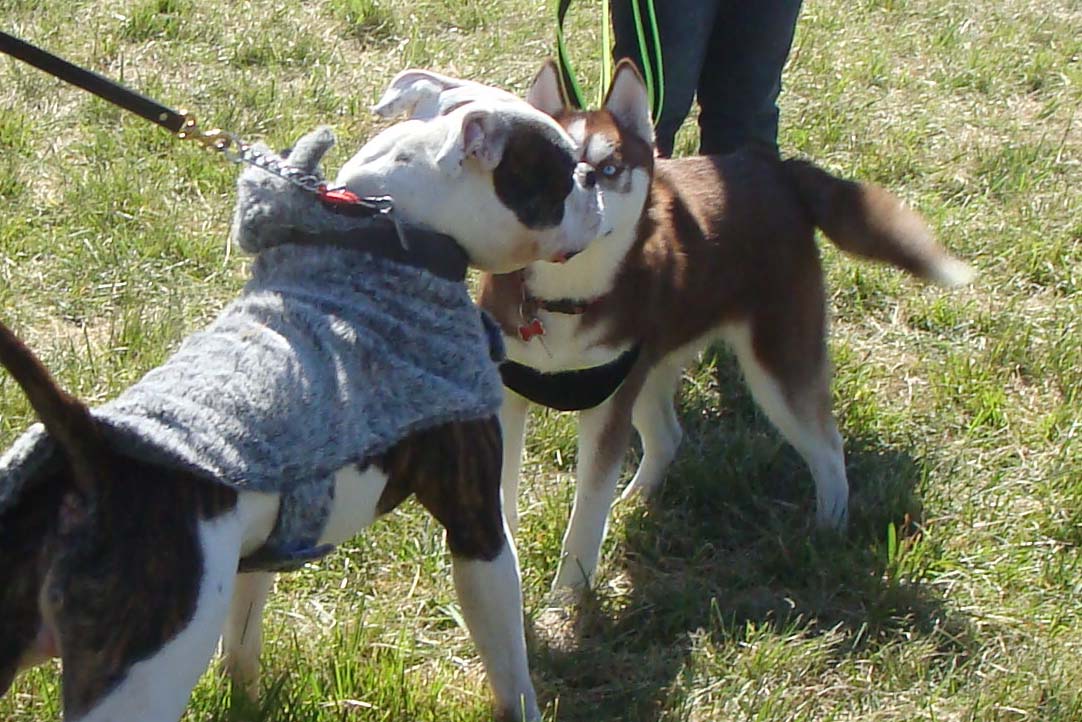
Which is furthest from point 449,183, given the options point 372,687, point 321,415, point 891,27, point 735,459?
point 891,27

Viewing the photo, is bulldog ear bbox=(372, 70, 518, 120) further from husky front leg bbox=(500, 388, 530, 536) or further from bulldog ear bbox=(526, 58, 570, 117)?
husky front leg bbox=(500, 388, 530, 536)

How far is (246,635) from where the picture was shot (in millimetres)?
2520

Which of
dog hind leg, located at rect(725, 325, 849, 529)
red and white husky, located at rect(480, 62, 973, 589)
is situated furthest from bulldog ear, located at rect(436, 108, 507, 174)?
dog hind leg, located at rect(725, 325, 849, 529)

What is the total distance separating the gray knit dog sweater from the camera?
1836 mm

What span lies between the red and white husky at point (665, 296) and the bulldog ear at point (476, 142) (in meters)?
0.58

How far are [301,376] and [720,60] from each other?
8.07ft

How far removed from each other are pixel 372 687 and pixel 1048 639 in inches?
57.5

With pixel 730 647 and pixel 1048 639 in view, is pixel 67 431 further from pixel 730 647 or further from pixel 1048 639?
pixel 1048 639

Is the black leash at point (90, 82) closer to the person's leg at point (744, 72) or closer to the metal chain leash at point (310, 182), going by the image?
the metal chain leash at point (310, 182)

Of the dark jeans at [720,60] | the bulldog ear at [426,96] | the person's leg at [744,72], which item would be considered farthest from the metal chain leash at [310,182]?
the person's leg at [744,72]

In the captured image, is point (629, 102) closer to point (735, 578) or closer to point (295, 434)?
point (735, 578)

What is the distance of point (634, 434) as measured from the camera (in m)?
3.92

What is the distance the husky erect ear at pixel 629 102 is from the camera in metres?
3.02

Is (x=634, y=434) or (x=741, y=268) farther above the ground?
(x=741, y=268)
